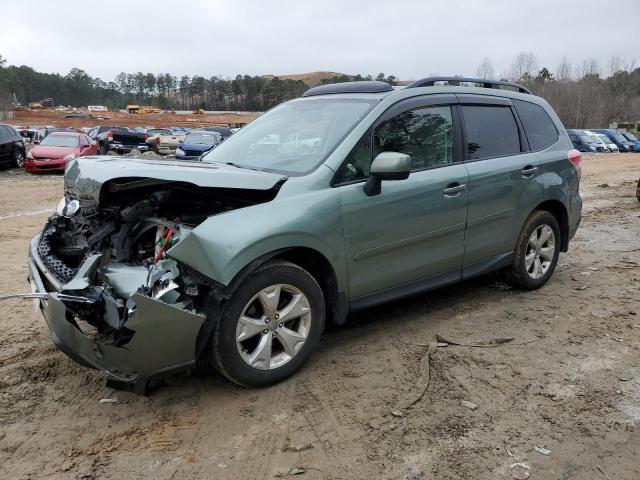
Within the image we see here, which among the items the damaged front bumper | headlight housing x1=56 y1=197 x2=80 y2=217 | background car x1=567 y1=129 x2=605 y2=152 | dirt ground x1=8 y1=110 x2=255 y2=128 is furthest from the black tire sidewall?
dirt ground x1=8 y1=110 x2=255 y2=128

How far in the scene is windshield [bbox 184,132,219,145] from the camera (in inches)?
810

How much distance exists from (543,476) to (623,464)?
44cm

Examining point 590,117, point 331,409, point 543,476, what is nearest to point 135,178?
point 331,409

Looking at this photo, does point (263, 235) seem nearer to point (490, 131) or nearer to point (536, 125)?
point (490, 131)

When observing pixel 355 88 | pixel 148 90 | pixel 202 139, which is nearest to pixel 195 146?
pixel 202 139

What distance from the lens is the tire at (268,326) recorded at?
3.04 metres

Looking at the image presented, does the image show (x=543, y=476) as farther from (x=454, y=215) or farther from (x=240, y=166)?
(x=240, y=166)

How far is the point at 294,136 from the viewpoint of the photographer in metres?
4.08

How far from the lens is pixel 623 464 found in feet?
8.74

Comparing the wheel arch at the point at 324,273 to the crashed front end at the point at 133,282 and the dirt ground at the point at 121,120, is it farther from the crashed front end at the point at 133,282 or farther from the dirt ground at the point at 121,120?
the dirt ground at the point at 121,120

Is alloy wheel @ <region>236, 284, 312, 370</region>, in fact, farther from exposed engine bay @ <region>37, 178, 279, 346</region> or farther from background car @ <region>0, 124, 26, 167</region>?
background car @ <region>0, 124, 26, 167</region>

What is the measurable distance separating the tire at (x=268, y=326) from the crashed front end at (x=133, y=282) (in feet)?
0.56

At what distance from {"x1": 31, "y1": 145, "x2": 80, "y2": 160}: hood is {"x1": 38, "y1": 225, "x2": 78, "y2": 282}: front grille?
15.3 meters

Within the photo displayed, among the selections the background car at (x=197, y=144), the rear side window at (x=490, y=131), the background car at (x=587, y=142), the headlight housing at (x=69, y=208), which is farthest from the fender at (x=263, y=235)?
the background car at (x=587, y=142)
